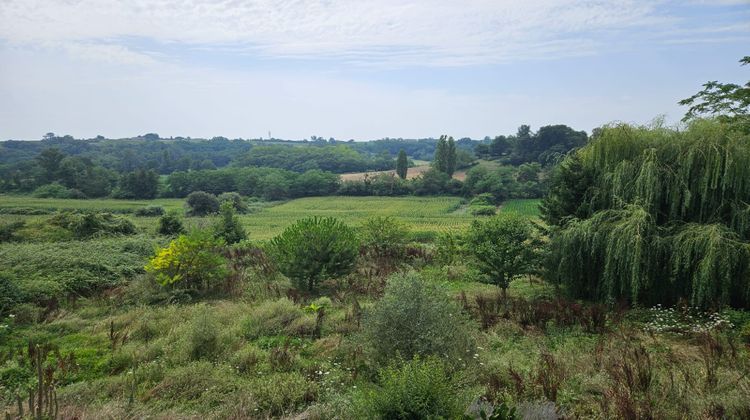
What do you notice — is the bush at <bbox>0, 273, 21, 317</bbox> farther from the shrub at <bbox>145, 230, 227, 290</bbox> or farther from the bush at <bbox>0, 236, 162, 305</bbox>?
the shrub at <bbox>145, 230, 227, 290</bbox>

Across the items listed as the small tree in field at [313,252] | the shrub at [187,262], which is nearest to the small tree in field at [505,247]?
the small tree in field at [313,252]

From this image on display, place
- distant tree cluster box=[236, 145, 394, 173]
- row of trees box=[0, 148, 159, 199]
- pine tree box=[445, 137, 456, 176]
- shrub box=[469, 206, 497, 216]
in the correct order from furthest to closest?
distant tree cluster box=[236, 145, 394, 173] → pine tree box=[445, 137, 456, 176] → row of trees box=[0, 148, 159, 199] → shrub box=[469, 206, 497, 216]

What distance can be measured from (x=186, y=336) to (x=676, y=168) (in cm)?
1404

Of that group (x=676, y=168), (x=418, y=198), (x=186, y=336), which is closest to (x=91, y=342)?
(x=186, y=336)

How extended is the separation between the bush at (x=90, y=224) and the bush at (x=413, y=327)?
874 inches

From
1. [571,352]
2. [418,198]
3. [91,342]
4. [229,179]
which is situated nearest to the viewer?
[571,352]

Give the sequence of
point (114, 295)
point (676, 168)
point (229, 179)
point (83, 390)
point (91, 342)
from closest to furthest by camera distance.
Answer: point (83, 390) < point (91, 342) < point (676, 168) < point (114, 295) < point (229, 179)

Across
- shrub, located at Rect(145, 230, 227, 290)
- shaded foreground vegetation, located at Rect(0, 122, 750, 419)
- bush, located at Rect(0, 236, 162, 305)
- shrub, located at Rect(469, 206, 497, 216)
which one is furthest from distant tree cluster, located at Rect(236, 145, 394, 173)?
shrub, located at Rect(145, 230, 227, 290)

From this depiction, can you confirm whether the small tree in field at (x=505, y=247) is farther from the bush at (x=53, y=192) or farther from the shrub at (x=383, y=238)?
the bush at (x=53, y=192)

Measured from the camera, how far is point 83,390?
7910 mm

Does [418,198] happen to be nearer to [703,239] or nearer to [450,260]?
[450,260]

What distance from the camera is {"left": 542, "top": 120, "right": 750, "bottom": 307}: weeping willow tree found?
454 inches

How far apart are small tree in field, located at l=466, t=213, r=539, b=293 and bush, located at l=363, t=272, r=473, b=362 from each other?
566cm

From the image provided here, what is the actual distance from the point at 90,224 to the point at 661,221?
27084 millimetres
